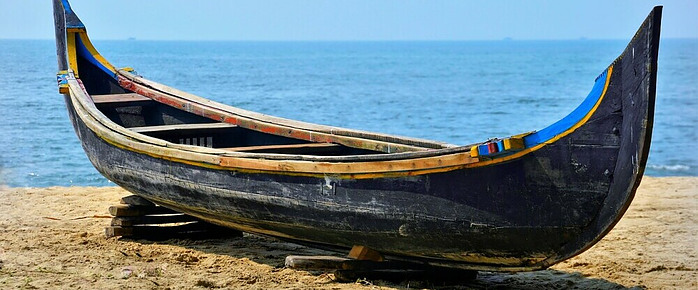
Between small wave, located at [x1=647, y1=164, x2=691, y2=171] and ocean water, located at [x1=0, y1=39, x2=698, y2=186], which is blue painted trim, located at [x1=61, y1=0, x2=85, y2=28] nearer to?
ocean water, located at [x1=0, y1=39, x2=698, y2=186]

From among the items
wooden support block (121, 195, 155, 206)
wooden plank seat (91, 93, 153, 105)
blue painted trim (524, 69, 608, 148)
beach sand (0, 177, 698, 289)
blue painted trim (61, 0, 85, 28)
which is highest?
blue painted trim (61, 0, 85, 28)

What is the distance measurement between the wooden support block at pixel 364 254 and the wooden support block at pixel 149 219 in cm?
209

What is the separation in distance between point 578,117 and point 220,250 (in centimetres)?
325

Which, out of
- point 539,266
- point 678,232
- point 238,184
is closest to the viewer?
point 539,266

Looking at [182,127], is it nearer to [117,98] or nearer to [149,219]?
[149,219]

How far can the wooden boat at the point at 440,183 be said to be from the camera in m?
4.77

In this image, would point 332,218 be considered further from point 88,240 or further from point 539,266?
point 88,240

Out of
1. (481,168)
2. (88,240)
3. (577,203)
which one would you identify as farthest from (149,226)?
(577,203)

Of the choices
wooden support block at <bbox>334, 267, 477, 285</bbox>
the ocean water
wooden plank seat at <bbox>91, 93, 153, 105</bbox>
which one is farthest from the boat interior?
the ocean water

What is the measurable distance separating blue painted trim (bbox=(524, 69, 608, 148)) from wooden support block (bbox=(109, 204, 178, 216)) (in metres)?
3.59

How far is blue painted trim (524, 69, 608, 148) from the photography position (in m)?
4.82

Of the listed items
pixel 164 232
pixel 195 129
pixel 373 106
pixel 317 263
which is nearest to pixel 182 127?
pixel 195 129

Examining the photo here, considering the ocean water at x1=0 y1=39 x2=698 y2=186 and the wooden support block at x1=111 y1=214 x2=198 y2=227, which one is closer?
the wooden support block at x1=111 y1=214 x2=198 y2=227

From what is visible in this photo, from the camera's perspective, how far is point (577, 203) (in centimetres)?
495
